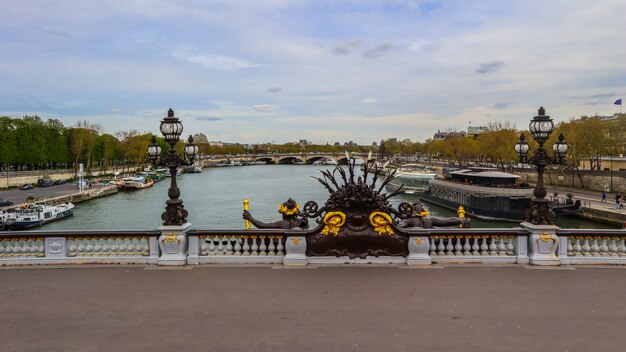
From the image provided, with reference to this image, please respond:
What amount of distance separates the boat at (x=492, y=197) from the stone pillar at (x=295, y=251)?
35.4m

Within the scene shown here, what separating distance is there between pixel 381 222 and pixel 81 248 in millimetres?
6840

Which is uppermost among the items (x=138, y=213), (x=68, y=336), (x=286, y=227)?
(x=286, y=227)

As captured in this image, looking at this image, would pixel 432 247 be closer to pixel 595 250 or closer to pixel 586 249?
pixel 586 249

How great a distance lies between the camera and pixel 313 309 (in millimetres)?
7293

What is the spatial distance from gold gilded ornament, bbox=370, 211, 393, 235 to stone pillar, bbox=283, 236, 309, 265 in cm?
159

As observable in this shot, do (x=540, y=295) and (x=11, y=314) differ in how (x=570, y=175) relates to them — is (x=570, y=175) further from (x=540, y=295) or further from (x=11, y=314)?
(x=11, y=314)

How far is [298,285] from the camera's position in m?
8.42

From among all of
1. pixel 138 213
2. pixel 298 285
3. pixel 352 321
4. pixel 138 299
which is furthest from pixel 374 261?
pixel 138 213

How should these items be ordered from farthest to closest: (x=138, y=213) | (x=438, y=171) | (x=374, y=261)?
(x=438, y=171)
(x=138, y=213)
(x=374, y=261)

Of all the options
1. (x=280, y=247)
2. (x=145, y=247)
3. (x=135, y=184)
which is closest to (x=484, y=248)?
(x=280, y=247)

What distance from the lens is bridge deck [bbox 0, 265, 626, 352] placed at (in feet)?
20.3

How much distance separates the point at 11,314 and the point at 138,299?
6.33ft

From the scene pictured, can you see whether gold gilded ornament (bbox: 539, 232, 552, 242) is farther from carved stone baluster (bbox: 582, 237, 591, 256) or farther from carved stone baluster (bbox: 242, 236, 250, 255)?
carved stone baluster (bbox: 242, 236, 250, 255)

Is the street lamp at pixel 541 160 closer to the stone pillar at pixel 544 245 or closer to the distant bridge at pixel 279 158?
the stone pillar at pixel 544 245
